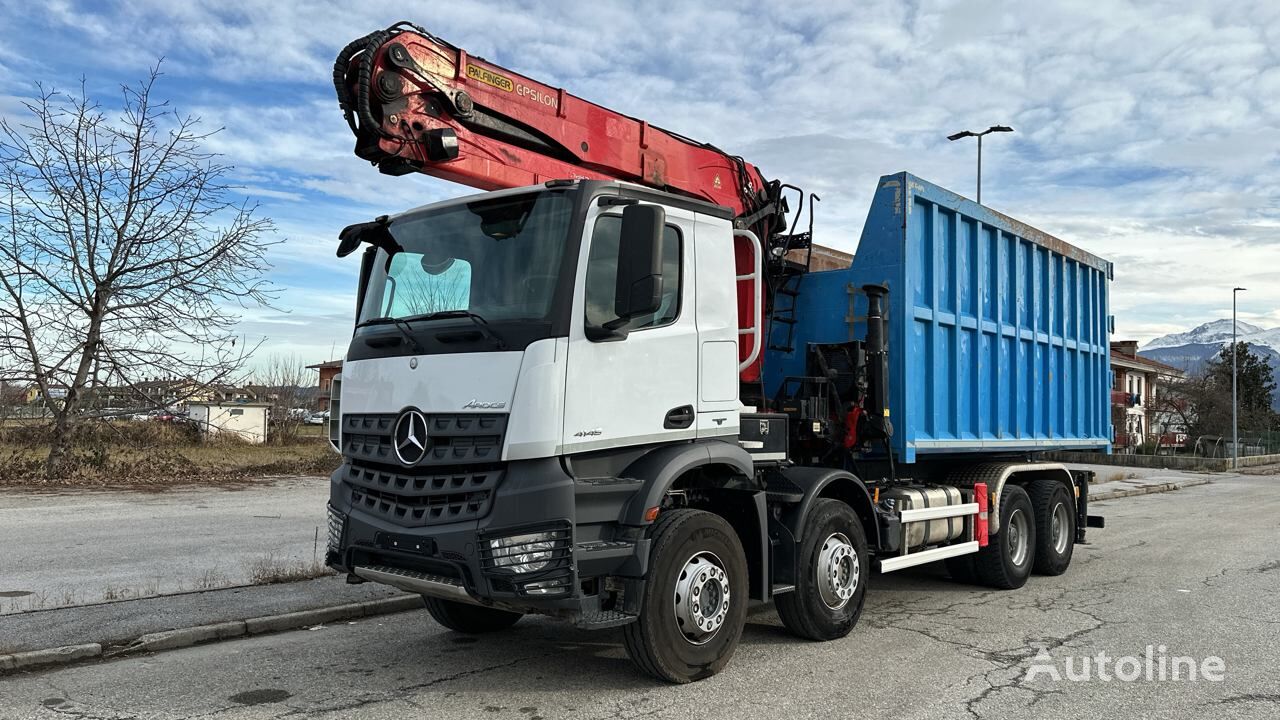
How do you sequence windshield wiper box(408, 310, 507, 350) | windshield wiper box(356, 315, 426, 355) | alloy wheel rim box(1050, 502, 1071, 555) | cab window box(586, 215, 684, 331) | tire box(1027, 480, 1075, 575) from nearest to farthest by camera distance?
windshield wiper box(408, 310, 507, 350)
cab window box(586, 215, 684, 331)
windshield wiper box(356, 315, 426, 355)
tire box(1027, 480, 1075, 575)
alloy wheel rim box(1050, 502, 1071, 555)

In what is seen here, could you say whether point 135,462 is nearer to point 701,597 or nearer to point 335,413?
point 335,413

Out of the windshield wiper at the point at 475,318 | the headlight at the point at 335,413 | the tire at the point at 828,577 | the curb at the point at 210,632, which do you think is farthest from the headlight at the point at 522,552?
the curb at the point at 210,632

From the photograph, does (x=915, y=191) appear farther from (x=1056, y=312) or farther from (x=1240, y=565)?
(x=1240, y=565)

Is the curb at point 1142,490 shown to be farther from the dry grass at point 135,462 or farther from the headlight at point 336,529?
the headlight at point 336,529

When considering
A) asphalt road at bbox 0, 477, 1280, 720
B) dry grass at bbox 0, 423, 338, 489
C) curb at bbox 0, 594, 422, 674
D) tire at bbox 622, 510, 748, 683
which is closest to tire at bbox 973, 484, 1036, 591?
asphalt road at bbox 0, 477, 1280, 720

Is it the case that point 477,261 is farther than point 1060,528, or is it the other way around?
point 1060,528

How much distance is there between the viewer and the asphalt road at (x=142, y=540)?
8.16 metres

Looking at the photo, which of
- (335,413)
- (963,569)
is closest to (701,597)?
(335,413)

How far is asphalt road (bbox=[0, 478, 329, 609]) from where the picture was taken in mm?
8164

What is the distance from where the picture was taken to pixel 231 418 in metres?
25.6

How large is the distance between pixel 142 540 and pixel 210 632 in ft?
17.6

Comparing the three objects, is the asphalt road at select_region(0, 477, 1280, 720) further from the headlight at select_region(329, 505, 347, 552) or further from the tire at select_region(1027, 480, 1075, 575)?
the tire at select_region(1027, 480, 1075, 575)

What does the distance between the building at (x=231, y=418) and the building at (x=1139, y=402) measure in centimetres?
3780

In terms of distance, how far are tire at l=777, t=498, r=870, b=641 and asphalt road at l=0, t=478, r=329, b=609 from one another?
198 inches
